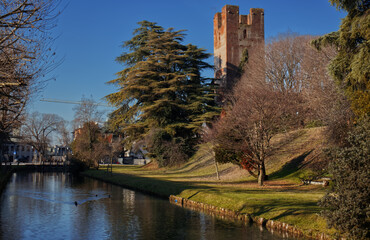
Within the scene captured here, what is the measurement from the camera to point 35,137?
74875 millimetres

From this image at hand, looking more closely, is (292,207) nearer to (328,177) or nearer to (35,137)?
(328,177)

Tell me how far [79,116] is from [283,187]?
4052 centimetres

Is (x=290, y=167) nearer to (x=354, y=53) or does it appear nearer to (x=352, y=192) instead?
(x=354, y=53)

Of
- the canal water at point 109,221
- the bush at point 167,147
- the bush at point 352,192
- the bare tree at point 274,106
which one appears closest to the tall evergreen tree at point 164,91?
the bush at point 167,147

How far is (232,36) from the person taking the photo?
211ft

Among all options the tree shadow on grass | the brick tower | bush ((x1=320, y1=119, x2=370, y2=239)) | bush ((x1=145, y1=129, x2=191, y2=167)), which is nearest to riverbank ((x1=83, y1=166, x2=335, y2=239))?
bush ((x1=320, y1=119, x2=370, y2=239))

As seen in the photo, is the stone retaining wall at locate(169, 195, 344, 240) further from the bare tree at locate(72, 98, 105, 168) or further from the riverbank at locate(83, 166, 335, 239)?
the bare tree at locate(72, 98, 105, 168)

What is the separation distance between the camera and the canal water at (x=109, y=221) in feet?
47.6

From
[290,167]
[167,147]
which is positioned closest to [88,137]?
[167,147]

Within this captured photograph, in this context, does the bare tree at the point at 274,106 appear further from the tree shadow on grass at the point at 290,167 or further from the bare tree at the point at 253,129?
the tree shadow on grass at the point at 290,167

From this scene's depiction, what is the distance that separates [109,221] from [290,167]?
52.7 feet

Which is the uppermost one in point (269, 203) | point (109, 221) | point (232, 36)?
point (232, 36)

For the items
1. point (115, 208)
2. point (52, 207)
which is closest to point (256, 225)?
point (115, 208)

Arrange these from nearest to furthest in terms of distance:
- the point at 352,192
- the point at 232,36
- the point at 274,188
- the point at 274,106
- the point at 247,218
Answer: the point at 352,192, the point at 247,218, the point at 274,188, the point at 274,106, the point at 232,36
